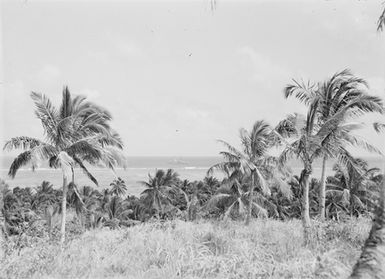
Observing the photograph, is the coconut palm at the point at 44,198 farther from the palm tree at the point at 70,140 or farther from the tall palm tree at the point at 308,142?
the tall palm tree at the point at 308,142

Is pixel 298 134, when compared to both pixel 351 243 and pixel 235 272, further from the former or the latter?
pixel 235 272

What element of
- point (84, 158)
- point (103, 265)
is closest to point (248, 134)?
point (84, 158)

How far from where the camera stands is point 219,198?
2602 centimetres

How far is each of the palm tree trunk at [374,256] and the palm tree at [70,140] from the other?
10927 mm

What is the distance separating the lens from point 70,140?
16297 millimetres

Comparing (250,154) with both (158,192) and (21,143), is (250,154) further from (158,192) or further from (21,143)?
(158,192)

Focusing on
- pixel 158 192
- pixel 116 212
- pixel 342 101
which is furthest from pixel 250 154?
pixel 158 192

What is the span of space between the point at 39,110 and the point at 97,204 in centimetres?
2202

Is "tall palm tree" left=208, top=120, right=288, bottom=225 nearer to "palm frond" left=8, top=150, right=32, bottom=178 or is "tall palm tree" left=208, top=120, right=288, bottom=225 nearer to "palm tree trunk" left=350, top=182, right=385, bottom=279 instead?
"palm frond" left=8, top=150, right=32, bottom=178

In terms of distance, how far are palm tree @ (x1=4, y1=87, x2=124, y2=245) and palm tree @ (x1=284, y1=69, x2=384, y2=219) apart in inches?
273

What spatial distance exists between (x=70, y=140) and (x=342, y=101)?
10652 millimetres

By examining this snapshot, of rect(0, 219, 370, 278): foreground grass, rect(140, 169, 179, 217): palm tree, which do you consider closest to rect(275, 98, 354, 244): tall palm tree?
rect(0, 219, 370, 278): foreground grass

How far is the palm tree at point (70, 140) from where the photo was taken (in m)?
14.4

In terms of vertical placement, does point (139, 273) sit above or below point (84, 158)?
below
